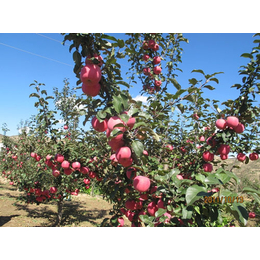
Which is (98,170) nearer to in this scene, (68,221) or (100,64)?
(100,64)

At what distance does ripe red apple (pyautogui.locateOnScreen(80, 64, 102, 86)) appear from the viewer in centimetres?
99

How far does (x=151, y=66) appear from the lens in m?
3.10

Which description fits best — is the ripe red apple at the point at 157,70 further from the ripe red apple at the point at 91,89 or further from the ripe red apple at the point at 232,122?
the ripe red apple at the point at 91,89

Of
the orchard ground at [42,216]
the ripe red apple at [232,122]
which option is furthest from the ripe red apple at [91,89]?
the orchard ground at [42,216]

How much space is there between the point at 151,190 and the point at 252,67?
5.03ft

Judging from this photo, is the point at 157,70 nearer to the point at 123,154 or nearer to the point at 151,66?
the point at 151,66

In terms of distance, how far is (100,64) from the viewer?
1096mm

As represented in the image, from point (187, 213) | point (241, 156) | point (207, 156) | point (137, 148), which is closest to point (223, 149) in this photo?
point (207, 156)

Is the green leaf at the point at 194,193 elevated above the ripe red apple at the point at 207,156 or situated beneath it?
situated beneath

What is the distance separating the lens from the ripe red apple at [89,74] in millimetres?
990

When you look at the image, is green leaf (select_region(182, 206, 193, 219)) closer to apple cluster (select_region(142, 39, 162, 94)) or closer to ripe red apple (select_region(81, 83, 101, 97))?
ripe red apple (select_region(81, 83, 101, 97))

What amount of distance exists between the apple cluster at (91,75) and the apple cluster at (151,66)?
6.78 ft

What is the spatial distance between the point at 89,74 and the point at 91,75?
1 cm

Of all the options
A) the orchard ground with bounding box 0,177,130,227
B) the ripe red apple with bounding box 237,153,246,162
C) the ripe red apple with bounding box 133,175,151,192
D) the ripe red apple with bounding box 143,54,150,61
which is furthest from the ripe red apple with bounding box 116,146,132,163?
the orchard ground with bounding box 0,177,130,227
